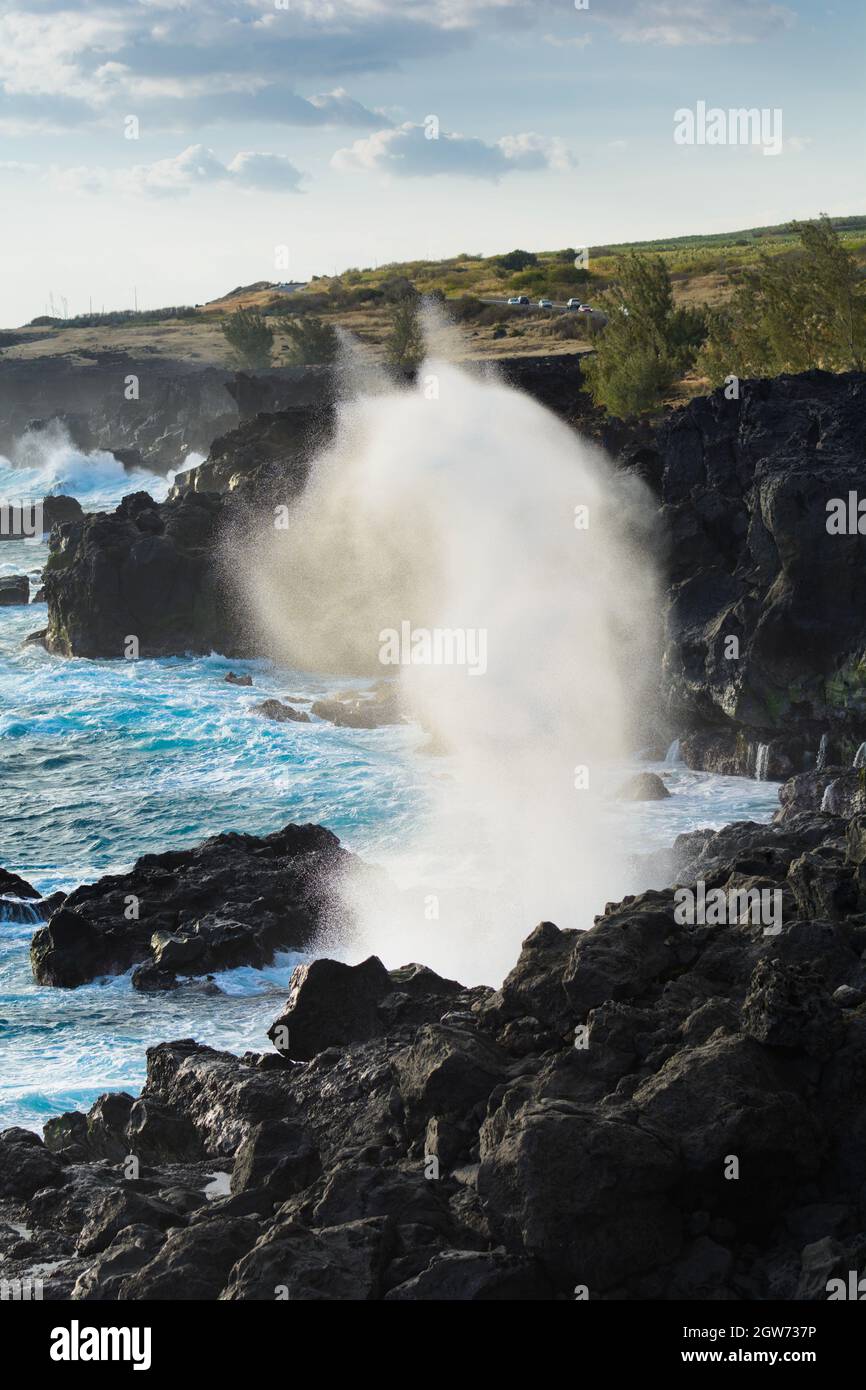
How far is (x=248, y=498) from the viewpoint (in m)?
57.1

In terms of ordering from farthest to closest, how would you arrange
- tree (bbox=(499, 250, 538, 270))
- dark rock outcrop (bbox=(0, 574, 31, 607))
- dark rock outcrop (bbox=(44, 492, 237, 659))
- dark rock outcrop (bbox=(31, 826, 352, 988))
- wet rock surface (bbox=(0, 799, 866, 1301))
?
tree (bbox=(499, 250, 538, 270))
dark rock outcrop (bbox=(0, 574, 31, 607))
dark rock outcrop (bbox=(44, 492, 237, 659))
dark rock outcrop (bbox=(31, 826, 352, 988))
wet rock surface (bbox=(0, 799, 866, 1301))

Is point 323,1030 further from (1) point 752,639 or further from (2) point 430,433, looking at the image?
(2) point 430,433

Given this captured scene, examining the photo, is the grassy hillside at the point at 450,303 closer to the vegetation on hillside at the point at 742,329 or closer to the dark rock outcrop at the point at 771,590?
the vegetation on hillside at the point at 742,329

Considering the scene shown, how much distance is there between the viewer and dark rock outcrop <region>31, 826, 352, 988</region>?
2517 cm

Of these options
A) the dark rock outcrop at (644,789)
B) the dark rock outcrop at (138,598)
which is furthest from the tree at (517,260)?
the dark rock outcrop at (644,789)

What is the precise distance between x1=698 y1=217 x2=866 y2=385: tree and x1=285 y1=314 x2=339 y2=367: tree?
147ft

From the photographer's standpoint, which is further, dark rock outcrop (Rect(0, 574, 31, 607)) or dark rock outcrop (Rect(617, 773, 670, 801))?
dark rock outcrop (Rect(0, 574, 31, 607))

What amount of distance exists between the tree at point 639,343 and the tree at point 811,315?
4.39 m

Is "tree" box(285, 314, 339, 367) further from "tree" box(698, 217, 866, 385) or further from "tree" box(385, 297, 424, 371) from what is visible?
"tree" box(698, 217, 866, 385)

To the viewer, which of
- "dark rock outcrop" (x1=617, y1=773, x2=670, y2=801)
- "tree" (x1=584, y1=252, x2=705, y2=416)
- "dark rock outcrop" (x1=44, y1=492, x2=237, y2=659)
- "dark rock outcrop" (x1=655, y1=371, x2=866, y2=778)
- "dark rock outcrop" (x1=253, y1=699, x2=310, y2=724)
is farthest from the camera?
"tree" (x1=584, y1=252, x2=705, y2=416)

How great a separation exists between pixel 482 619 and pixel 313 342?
187 ft

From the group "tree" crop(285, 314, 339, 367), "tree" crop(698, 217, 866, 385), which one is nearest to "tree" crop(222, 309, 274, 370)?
"tree" crop(285, 314, 339, 367)

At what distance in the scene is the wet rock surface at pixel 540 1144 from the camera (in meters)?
12.1
